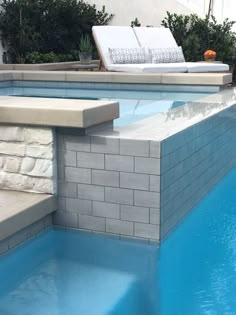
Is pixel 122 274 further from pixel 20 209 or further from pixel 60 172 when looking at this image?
pixel 60 172

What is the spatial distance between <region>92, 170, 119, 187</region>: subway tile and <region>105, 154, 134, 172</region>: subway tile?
0.04 m

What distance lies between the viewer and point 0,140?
11.1 ft

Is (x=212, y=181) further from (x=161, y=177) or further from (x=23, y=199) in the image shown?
(x=23, y=199)

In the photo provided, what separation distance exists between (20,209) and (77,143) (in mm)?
589

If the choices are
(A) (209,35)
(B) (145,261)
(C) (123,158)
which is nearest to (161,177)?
(C) (123,158)

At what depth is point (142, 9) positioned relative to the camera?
12.6 meters

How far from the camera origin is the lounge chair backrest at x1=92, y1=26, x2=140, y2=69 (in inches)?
331

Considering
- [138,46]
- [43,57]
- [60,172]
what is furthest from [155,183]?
[43,57]

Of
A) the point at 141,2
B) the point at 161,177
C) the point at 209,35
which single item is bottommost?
the point at 161,177

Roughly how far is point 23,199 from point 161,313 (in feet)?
3.90

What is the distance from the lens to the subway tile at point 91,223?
329 centimetres

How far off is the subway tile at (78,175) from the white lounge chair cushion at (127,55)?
211 inches

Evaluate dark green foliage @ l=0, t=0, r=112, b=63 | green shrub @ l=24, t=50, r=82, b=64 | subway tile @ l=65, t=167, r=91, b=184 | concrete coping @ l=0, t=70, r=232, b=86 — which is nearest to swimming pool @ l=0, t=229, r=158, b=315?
subway tile @ l=65, t=167, r=91, b=184

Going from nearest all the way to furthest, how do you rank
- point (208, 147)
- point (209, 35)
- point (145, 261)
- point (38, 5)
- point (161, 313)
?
point (161, 313) → point (145, 261) → point (208, 147) → point (38, 5) → point (209, 35)
